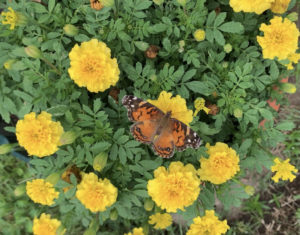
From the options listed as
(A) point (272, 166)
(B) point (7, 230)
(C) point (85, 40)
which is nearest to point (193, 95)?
(A) point (272, 166)

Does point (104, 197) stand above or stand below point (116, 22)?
below

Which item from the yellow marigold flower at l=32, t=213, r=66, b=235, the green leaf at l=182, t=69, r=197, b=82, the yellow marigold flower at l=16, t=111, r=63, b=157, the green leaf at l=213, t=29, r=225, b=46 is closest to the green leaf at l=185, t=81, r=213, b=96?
the green leaf at l=182, t=69, r=197, b=82

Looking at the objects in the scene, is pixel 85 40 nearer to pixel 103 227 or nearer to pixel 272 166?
pixel 272 166

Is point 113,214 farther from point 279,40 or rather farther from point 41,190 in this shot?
point 279,40

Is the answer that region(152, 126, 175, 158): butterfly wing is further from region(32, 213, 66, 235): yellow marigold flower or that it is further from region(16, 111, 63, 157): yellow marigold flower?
region(32, 213, 66, 235): yellow marigold flower

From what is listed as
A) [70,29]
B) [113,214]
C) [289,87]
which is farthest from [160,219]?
[70,29]
